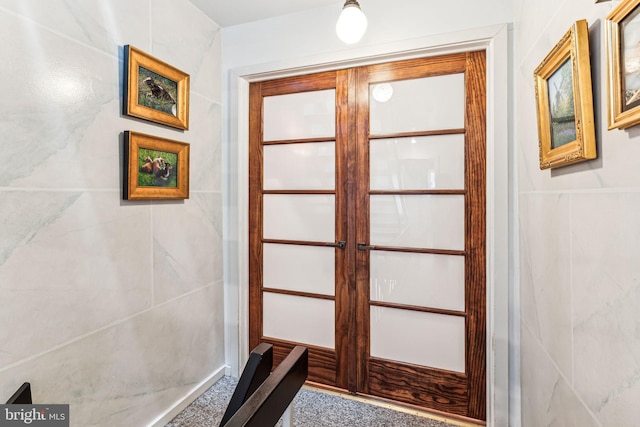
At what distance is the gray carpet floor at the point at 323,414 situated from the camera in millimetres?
1783

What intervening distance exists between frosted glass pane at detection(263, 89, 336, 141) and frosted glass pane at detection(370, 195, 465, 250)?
0.59 meters

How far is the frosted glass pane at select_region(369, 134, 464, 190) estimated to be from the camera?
180 cm

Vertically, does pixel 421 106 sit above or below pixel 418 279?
above

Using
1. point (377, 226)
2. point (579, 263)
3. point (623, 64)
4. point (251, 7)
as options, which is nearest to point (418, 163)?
point (377, 226)

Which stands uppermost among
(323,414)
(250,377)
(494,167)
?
(494,167)

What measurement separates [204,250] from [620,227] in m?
2.02

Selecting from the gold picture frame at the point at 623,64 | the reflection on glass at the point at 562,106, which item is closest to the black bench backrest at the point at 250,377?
the gold picture frame at the point at 623,64

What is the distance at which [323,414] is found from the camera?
1.86 m

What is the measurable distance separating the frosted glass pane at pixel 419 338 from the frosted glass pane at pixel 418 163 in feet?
2.53

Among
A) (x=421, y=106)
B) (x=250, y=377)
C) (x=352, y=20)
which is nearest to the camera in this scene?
(x=250, y=377)

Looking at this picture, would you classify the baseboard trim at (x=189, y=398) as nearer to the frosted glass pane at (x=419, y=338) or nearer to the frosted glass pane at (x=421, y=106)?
the frosted glass pane at (x=419, y=338)

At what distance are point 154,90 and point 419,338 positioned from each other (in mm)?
2050

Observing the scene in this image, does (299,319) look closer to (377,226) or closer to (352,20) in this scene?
(377,226)

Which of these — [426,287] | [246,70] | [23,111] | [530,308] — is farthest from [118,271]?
[530,308]
